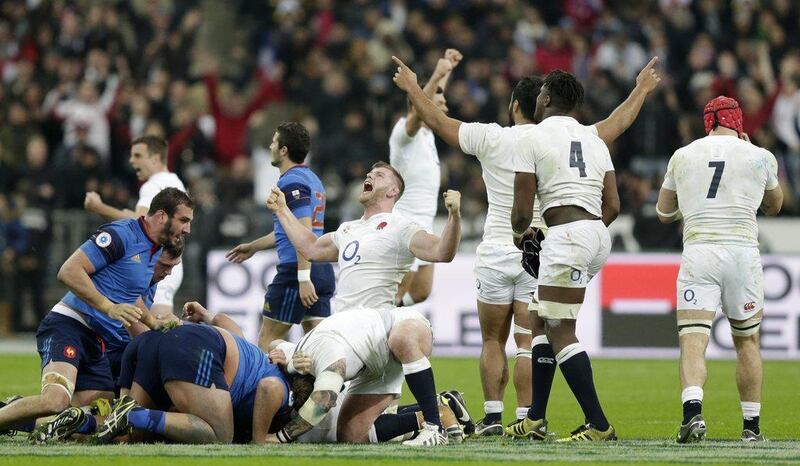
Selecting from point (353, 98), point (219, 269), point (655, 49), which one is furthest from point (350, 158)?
point (655, 49)


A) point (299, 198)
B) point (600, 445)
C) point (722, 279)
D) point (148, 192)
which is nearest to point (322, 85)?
point (148, 192)

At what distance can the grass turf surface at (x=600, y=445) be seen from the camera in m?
8.00

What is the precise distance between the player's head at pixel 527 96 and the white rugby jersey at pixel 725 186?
119 cm

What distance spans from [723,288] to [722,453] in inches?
61.1

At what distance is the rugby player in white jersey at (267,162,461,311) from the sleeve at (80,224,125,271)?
1.10 metres

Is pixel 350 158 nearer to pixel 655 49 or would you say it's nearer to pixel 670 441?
pixel 655 49

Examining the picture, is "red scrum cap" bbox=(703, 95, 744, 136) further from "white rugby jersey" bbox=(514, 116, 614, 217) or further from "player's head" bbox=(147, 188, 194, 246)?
"player's head" bbox=(147, 188, 194, 246)

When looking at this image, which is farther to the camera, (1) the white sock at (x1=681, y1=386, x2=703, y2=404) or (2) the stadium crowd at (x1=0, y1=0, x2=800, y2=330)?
(2) the stadium crowd at (x1=0, y1=0, x2=800, y2=330)

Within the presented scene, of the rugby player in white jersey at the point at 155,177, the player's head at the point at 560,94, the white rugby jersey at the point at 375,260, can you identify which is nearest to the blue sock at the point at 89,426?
the white rugby jersey at the point at 375,260

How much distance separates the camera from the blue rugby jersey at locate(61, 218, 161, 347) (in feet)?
30.7

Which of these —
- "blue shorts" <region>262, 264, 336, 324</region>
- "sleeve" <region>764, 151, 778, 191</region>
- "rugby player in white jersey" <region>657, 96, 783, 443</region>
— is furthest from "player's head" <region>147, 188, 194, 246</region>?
"sleeve" <region>764, 151, 778, 191</region>

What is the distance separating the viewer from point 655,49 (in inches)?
853

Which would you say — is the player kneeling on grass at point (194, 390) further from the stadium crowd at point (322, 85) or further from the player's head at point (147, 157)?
the stadium crowd at point (322, 85)

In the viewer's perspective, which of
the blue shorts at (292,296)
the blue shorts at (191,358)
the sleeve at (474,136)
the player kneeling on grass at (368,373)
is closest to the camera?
the blue shorts at (191,358)
